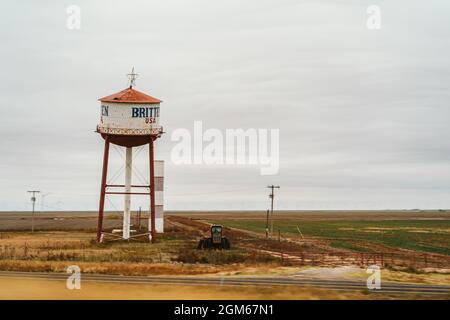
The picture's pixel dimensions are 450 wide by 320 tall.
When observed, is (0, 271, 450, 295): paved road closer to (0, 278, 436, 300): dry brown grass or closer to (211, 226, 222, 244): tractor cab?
(0, 278, 436, 300): dry brown grass

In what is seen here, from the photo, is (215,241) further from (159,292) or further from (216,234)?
(159,292)

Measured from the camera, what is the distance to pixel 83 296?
1116 inches

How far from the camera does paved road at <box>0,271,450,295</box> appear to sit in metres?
31.6

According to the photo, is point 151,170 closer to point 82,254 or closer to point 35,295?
point 82,254

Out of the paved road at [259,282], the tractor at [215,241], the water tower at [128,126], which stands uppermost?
the water tower at [128,126]

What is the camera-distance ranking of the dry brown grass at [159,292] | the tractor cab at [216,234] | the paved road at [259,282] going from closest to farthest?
1. the dry brown grass at [159,292]
2. the paved road at [259,282]
3. the tractor cab at [216,234]

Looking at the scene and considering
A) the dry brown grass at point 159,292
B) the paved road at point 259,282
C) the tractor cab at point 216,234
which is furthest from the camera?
the tractor cab at point 216,234

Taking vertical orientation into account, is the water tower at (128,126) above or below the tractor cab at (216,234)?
above

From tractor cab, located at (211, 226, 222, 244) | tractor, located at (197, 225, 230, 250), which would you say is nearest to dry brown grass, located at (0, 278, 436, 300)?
tractor cab, located at (211, 226, 222, 244)

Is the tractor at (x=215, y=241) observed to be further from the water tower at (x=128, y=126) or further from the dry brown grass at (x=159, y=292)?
the dry brown grass at (x=159, y=292)

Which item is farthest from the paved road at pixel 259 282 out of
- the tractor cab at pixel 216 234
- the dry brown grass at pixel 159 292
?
the tractor cab at pixel 216 234

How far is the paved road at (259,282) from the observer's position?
104 feet
